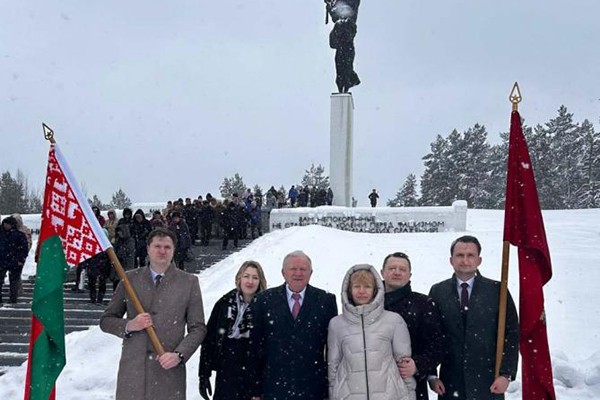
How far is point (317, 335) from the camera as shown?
3.84 m

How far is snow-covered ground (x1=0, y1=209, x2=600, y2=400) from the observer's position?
6.17 metres

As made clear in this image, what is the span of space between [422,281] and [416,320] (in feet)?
23.9

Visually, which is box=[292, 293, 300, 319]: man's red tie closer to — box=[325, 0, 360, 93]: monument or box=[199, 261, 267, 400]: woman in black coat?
box=[199, 261, 267, 400]: woman in black coat

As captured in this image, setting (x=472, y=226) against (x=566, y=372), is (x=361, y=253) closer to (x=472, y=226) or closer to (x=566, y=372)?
(x=566, y=372)

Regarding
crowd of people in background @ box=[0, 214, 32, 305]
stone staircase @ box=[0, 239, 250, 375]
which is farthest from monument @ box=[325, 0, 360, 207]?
crowd of people in background @ box=[0, 214, 32, 305]

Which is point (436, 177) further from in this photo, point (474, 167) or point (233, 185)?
point (233, 185)

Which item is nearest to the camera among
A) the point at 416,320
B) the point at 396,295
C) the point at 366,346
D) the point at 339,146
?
the point at 366,346

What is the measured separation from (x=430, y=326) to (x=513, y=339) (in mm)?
587

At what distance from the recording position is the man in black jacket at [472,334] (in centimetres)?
394

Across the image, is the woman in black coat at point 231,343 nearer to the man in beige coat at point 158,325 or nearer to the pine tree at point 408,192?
the man in beige coat at point 158,325

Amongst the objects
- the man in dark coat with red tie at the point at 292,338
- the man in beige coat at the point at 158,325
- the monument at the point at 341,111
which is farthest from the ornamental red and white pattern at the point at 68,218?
the monument at the point at 341,111

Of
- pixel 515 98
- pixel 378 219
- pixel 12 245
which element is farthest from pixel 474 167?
pixel 515 98

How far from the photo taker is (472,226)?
21875 mm

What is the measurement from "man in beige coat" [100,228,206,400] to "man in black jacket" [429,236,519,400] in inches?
65.6
